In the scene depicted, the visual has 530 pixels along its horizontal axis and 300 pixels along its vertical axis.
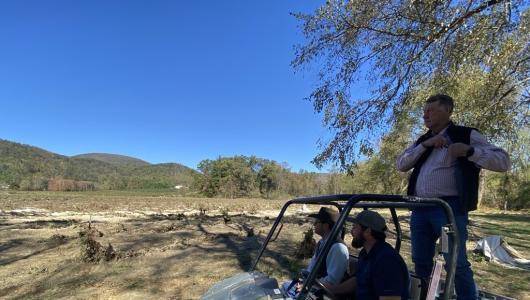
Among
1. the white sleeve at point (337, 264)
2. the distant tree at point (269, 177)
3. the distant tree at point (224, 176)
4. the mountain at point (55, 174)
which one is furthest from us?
the mountain at point (55, 174)

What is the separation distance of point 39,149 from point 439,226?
208895 mm

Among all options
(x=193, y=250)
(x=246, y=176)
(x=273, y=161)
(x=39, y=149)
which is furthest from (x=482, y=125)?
(x=39, y=149)

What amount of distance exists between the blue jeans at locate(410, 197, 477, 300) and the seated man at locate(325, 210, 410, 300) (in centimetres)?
35

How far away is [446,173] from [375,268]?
0.91 m

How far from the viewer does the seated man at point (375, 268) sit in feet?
9.55

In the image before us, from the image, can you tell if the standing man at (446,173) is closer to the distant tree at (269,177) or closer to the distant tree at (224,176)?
the distant tree at (224,176)

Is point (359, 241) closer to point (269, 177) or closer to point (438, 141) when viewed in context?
point (438, 141)

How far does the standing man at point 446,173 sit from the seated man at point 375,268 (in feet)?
1.36

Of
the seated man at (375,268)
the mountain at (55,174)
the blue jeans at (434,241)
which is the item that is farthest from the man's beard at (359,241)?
the mountain at (55,174)

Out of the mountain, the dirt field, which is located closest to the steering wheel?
the dirt field

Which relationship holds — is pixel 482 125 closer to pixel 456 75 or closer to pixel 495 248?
pixel 456 75

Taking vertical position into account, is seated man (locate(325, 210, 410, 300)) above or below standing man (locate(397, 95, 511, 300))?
below

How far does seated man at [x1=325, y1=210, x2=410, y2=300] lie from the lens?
2910 millimetres

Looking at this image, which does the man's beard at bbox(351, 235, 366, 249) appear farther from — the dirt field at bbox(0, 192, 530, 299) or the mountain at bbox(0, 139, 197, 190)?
the mountain at bbox(0, 139, 197, 190)
